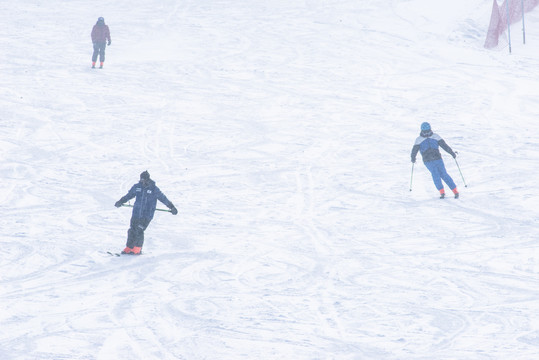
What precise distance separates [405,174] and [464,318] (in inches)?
309

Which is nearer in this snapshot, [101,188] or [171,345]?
[171,345]

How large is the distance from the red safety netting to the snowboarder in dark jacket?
19607 millimetres

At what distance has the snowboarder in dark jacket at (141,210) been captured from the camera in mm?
10680

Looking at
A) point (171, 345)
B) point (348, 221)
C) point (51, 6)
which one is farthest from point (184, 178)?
point (51, 6)

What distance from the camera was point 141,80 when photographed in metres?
23.0

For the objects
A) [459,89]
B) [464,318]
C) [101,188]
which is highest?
[459,89]

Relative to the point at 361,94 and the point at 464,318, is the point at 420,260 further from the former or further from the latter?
the point at 361,94

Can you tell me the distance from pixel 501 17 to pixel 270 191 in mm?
17377

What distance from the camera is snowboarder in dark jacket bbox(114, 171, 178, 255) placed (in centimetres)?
1068

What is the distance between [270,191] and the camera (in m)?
14.5

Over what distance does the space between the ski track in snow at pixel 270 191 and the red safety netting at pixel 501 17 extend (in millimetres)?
561

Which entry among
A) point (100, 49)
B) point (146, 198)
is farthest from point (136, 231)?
point (100, 49)

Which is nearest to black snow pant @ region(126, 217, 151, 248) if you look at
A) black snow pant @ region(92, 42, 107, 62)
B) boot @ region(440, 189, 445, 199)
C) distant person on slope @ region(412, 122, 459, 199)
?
distant person on slope @ region(412, 122, 459, 199)

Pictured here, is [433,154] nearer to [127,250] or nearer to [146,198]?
[146,198]
